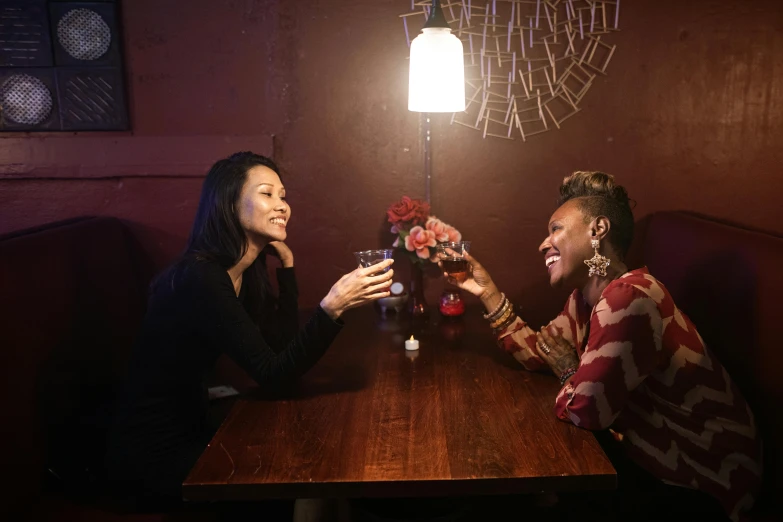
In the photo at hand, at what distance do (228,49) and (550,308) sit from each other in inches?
77.4

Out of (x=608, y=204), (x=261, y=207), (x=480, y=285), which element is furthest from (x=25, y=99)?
(x=608, y=204)

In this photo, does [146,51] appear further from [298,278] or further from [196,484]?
[196,484]

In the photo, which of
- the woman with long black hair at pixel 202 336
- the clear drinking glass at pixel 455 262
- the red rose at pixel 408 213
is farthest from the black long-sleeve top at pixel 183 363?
the red rose at pixel 408 213

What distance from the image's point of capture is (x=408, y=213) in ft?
9.67

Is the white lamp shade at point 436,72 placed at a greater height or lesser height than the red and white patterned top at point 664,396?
greater

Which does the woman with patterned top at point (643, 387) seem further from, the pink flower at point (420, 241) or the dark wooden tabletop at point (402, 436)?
the pink flower at point (420, 241)

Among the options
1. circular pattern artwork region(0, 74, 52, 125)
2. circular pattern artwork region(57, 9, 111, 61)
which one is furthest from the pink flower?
circular pattern artwork region(0, 74, 52, 125)

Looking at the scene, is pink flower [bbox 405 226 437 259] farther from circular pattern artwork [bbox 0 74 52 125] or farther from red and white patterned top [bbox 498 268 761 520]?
circular pattern artwork [bbox 0 74 52 125]

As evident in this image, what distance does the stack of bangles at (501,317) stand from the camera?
8.16ft

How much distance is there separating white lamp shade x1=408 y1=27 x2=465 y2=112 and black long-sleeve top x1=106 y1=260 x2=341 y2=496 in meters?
1.06

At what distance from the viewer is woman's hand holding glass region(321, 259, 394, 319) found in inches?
84.4

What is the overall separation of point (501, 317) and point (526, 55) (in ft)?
4.53

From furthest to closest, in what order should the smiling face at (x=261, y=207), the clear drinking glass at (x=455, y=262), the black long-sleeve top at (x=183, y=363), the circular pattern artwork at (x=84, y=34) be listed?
the circular pattern artwork at (x=84, y=34) → the clear drinking glass at (x=455, y=262) → the smiling face at (x=261, y=207) → the black long-sleeve top at (x=183, y=363)

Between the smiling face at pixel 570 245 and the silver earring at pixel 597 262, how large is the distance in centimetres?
1
